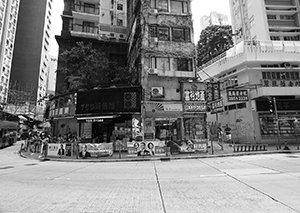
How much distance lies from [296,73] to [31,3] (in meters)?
74.3

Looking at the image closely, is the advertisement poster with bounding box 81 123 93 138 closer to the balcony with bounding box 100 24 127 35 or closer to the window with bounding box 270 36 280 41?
the balcony with bounding box 100 24 127 35

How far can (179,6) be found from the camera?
22250 mm

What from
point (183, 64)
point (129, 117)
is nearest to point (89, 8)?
point (183, 64)

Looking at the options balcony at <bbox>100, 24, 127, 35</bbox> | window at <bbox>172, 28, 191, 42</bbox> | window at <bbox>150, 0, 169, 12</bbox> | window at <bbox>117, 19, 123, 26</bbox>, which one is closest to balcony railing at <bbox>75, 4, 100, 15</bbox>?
balcony at <bbox>100, 24, 127, 35</bbox>

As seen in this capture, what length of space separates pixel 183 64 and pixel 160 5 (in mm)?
7759

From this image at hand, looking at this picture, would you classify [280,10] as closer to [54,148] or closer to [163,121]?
[163,121]

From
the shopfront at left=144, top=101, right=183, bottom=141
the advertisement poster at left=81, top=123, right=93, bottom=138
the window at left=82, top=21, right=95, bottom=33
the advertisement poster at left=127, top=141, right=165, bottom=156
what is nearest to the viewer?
the advertisement poster at left=127, top=141, right=165, bottom=156

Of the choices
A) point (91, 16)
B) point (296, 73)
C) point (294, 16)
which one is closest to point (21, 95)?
point (91, 16)

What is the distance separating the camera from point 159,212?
13.3ft

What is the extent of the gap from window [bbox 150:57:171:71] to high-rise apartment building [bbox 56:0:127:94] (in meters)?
10.7

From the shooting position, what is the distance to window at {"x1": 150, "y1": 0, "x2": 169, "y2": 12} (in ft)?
70.8

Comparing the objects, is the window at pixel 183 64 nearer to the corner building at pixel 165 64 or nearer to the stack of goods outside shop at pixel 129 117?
the corner building at pixel 165 64

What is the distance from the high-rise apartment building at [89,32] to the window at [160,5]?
899cm

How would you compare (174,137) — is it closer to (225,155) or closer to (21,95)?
(225,155)
